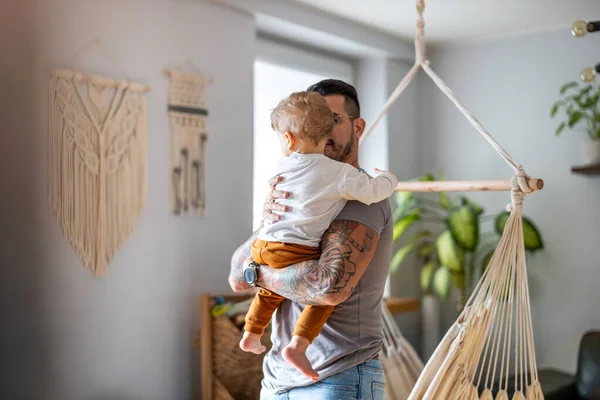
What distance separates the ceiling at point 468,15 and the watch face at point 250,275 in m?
2.28

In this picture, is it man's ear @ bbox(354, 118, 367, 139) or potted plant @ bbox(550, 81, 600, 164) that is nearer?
man's ear @ bbox(354, 118, 367, 139)

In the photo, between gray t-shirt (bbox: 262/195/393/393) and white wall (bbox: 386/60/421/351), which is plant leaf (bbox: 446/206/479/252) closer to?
white wall (bbox: 386/60/421/351)

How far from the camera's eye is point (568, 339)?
3781 millimetres

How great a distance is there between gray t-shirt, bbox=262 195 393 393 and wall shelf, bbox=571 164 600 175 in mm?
2553

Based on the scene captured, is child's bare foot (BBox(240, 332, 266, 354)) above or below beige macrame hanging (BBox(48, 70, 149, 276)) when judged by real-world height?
below

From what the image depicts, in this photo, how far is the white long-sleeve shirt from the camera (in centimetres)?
130

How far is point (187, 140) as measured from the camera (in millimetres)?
2955

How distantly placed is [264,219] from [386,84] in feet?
9.58

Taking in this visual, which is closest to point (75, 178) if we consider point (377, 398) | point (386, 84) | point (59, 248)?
point (59, 248)

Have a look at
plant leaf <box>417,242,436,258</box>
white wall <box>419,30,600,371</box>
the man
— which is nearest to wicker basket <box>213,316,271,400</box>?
the man

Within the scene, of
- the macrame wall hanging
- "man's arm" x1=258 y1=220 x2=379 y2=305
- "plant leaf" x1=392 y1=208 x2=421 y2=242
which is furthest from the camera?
"plant leaf" x1=392 y1=208 x2=421 y2=242

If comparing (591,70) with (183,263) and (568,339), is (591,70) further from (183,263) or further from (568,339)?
(568,339)

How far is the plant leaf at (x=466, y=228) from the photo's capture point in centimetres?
366

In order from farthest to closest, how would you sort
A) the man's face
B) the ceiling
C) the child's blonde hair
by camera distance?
1. the ceiling
2. the man's face
3. the child's blonde hair
